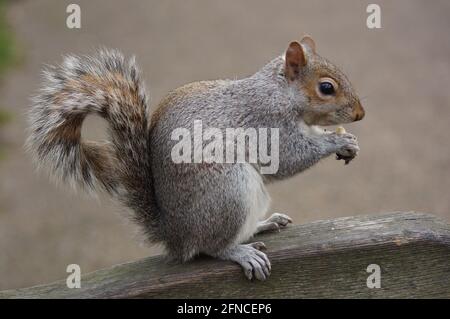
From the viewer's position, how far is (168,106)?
2.04 metres

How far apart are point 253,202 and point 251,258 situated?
24cm

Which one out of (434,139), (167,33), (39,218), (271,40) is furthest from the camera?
(167,33)

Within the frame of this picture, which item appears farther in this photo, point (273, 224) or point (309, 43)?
point (309, 43)

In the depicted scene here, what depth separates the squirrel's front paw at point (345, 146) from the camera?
219cm

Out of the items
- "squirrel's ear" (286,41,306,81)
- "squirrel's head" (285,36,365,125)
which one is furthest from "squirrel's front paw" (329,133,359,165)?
"squirrel's ear" (286,41,306,81)

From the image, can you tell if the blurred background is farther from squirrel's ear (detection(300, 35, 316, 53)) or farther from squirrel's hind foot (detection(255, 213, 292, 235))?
squirrel's hind foot (detection(255, 213, 292, 235))

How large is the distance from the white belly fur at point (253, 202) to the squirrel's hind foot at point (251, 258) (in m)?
0.06

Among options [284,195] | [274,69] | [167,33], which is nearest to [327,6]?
[167,33]

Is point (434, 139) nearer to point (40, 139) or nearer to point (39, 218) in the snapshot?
point (39, 218)

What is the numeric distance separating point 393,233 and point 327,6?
22.8 ft

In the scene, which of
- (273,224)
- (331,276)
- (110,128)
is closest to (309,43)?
(273,224)

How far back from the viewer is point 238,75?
5.90m

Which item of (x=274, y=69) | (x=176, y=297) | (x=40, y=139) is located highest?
(x=274, y=69)

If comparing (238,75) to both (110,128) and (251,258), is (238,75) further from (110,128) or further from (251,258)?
(251,258)
